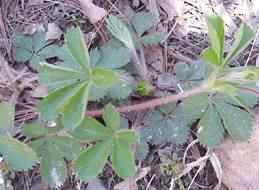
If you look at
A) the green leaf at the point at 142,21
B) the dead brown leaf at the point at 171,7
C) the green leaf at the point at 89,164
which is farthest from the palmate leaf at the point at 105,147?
the dead brown leaf at the point at 171,7

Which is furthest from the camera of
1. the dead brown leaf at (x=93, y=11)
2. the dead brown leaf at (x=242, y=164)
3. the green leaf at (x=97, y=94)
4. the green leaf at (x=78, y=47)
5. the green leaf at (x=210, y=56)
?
the dead brown leaf at (x=93, y=11)

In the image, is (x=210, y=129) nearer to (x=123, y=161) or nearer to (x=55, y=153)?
(x=123, y=161)

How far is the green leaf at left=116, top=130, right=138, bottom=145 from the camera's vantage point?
155cm

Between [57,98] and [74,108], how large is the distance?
2.7 inches

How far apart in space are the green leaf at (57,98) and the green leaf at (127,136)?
213 mm

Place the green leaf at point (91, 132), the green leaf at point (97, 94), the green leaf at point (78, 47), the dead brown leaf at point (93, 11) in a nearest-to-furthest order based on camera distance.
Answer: the green leaf at point (78, 47), the green leaf at point (91, 132), the green leaf at point (97, 94), the dead brown leaf at point (93, 11)

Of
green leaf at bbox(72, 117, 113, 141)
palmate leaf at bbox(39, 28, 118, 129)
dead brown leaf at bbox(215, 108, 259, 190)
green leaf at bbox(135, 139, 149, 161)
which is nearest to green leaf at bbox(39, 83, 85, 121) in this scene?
palmate leaf at bbox(39, 28, 118, 129)

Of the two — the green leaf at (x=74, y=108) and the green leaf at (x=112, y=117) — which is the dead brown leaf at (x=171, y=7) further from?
the green leaf at (x=74, y=108)

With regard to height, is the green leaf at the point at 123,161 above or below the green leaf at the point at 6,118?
below

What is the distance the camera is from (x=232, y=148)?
1.81 m

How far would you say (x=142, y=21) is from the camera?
190cm

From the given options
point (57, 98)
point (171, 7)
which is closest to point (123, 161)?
point (57, 98)

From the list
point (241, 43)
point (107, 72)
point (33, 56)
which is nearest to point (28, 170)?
point (33, 56)

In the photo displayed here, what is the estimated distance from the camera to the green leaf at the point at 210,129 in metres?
1.73
